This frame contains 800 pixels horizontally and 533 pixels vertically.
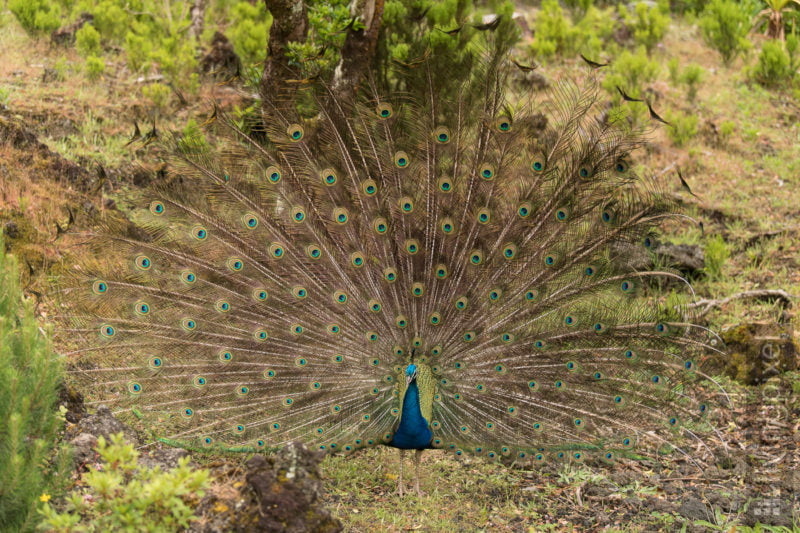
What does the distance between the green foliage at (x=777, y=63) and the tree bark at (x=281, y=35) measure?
27.4 feet

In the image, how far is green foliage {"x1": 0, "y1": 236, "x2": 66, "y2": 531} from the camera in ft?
12.0

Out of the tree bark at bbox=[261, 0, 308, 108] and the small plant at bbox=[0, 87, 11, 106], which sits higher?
the tree bark at bbox=[261, 0, 308, 108]

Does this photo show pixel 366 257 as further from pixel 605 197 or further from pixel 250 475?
pixel 250 475

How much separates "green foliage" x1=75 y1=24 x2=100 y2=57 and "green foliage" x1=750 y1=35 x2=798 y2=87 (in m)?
9.89

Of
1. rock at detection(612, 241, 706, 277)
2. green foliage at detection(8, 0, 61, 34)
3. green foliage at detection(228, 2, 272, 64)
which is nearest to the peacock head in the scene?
rock at detection(612, 241, 706, 277)

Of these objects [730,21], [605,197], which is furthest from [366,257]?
[730,21]

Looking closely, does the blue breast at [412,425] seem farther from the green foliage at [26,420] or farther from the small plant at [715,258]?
the small plant at [715,258]

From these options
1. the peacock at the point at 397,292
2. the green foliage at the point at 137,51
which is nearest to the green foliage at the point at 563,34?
the green foliage at the point at 137,51

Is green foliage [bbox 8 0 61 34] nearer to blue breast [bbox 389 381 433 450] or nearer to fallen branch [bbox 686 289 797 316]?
blue breast [bbox 389 381 433 450]

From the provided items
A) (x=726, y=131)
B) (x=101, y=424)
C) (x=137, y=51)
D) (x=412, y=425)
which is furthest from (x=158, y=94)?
(x=726, y=131)

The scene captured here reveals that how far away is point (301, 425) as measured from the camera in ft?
18.6

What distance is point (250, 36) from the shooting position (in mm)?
11500

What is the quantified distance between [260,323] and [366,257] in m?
0.86

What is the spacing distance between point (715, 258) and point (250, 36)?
6.79 metres
